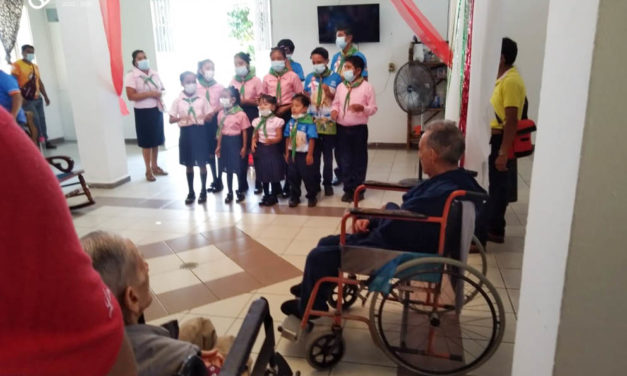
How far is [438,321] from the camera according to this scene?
2.13 m

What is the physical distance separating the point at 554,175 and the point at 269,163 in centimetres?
363

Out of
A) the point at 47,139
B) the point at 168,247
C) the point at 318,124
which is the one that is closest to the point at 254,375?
the point at 168,247

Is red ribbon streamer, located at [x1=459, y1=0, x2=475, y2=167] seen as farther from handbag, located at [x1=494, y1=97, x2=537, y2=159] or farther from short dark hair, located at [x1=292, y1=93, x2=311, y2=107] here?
short dark hair, located at [x1=292, y1=93, x2=311, y2=107]

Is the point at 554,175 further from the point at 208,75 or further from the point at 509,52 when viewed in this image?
the point at 208,75

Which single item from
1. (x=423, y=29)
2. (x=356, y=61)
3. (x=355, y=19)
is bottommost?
(x=356, y=61)

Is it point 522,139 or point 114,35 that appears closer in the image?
point 522,139

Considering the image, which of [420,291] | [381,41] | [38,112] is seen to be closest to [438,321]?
[420,291]

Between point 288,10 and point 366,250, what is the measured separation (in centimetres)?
576

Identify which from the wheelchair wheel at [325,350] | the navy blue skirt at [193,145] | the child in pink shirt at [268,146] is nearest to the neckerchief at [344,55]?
the child in pink shirt at [268,146]

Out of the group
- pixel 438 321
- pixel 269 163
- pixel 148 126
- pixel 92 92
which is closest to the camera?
pixel 438 321

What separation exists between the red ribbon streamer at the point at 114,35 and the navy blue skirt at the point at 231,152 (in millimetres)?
1451

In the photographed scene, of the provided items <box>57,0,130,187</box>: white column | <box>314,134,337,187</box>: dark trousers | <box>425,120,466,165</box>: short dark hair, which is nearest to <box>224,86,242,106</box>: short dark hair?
<box>314,134,337,187</box>: dark trousers

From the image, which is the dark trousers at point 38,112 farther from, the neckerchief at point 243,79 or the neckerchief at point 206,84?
the neckerchief at point 243,79

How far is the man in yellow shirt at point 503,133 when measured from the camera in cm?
323
